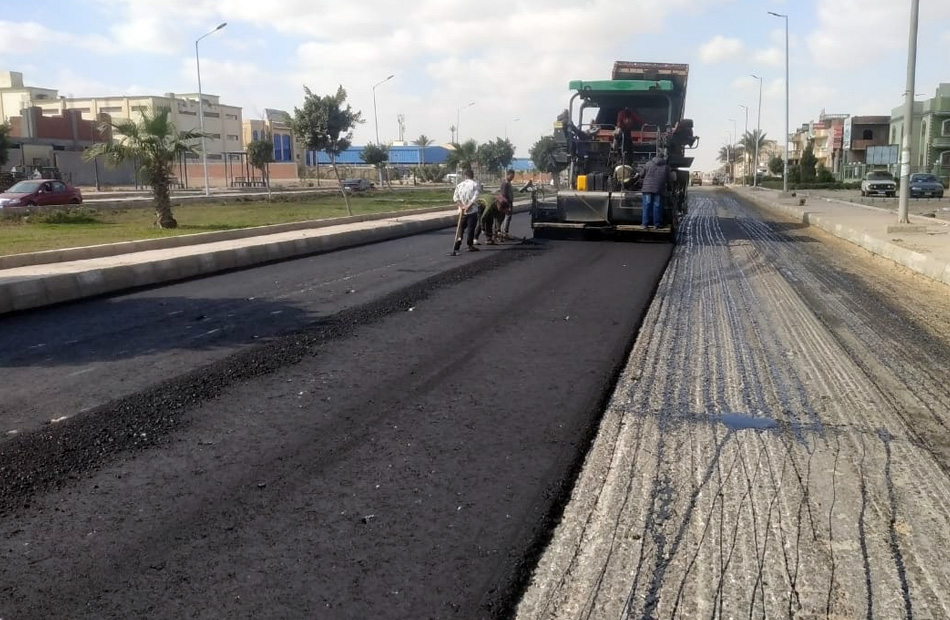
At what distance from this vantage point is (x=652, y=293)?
1111 cm

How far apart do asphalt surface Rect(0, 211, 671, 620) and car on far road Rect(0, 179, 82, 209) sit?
66.7ft

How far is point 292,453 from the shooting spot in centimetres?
491

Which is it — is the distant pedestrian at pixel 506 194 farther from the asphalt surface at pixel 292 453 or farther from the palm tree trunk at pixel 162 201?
the palm tree trunk at pixel 162 201

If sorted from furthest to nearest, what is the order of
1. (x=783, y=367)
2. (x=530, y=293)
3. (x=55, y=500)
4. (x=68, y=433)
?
(x=530, y=293) → (x=783, y=367) → (x=68, y=433) → (x=55, y=500)

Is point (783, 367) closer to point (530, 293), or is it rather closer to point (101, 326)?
point (530, 293)

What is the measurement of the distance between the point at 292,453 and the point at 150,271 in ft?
28.7

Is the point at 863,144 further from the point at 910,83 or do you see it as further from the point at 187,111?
the point at 910,83

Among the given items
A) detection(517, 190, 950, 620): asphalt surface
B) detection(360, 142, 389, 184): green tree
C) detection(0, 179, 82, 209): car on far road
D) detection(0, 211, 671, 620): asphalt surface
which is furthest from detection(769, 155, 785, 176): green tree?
detection(0, 211, 671, 620): asphalt surface

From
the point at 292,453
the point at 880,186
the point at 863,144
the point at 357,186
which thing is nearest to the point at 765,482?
the point at 292,453

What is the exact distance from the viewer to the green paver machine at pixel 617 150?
17641 millimetres

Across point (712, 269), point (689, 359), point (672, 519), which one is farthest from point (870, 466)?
point (712, 269)

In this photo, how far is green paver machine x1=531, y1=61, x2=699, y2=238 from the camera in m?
17.6

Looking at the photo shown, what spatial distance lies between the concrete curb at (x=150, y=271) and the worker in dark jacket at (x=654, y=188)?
6.56 m

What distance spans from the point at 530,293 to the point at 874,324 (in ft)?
13.3
